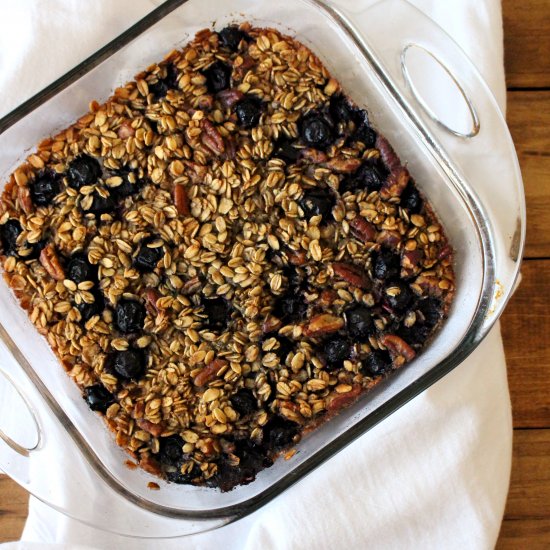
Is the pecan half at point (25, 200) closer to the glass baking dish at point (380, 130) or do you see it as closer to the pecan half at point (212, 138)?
the glass baking dish at point (380, 130)

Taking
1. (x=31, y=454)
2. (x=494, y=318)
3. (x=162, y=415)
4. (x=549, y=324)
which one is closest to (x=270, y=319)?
(x=162, y=415)

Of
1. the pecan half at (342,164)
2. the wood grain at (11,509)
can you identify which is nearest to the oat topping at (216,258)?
the pecan half at (342,164)

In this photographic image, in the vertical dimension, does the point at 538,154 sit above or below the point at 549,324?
above

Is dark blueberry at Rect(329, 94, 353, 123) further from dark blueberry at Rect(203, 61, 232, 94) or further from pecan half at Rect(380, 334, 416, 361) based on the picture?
pecan half at Rect(380, 334, 416, 361)

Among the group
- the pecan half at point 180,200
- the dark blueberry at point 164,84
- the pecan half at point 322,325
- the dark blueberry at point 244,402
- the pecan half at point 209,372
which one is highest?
the dark blueberry at point 164,84

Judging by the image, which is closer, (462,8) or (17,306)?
(17,306)

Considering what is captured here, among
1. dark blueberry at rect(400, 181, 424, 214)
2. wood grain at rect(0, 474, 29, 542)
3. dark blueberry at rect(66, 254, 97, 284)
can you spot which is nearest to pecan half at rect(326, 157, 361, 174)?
dark blueberry at rect(400, 181, 424, 214)

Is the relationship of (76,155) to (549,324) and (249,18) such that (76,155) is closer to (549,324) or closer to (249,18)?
(249,18)

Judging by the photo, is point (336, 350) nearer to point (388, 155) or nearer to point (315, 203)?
point (315, 203)
